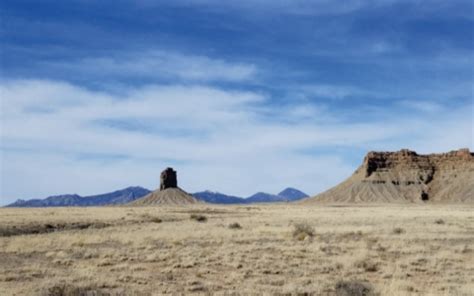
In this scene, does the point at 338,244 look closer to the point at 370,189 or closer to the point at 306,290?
→ the point at 306,290

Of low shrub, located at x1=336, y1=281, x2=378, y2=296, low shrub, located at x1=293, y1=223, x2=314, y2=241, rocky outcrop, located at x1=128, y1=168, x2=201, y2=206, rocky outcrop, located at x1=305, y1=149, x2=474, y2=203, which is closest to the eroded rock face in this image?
rocky outcrop, located at x1=128, y1=168, x2=201, y2=206

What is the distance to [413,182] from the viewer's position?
188500 mm

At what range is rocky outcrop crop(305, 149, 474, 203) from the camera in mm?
177000

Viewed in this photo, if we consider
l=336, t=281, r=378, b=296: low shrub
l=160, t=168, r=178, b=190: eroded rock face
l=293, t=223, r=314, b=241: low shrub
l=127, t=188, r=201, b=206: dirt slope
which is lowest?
l=336, t=281, r=378, b=296: low shrub

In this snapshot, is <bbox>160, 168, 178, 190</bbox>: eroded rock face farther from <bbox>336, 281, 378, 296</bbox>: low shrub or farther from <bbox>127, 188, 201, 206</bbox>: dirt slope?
<bbox>336, 281, 378, 296</bbox>: low shrub

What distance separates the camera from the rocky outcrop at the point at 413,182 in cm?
17700

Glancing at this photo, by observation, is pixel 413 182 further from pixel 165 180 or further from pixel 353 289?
pixel 353 289

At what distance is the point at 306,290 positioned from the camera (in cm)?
1577

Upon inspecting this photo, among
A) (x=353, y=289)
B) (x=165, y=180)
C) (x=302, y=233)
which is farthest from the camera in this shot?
(x=165, y=180)

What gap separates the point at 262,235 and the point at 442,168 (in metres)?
172

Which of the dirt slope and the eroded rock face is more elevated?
the eroded rock face

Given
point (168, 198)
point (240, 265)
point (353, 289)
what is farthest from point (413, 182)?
point (353, 289)

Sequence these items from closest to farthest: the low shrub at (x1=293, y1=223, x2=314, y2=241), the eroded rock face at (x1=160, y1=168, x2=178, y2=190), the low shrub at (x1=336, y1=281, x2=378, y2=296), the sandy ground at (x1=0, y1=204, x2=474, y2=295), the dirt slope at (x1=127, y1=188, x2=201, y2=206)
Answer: the low shrub at (x1=336, y1=281, x2=378, y2=296) < the sandy ground at (x1=0, y1=204, x2=474, y2=295) < the low shrub at (x1=293, y1=223, x2=314, y2=241) < the dirt slope at (x1=127, y1=188, x2=201, y2=206) < the eroded rock face at (x1=160, y1=168, x2=178, y2=190)

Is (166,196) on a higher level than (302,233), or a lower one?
higher
